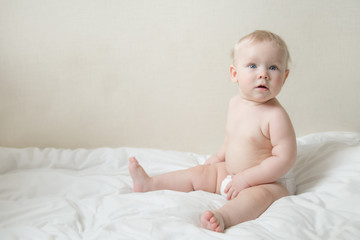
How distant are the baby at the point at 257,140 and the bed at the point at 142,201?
6 cm

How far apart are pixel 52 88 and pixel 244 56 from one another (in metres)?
0.92

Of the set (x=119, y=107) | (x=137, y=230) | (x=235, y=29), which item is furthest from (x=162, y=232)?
(x=235, y=29)

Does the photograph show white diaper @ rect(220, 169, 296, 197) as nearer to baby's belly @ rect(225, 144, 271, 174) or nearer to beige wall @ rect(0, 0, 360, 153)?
baby's belly @ rect(225, 144, 271, 174)

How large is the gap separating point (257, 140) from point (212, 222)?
1.18 ft

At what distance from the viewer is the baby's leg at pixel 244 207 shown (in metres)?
0.86

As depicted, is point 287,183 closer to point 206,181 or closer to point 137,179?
point 206,181

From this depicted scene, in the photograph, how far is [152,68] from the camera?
1581mm

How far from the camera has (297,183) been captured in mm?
1180

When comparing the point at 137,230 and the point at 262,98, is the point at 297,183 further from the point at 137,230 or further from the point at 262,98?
the point at 137,230

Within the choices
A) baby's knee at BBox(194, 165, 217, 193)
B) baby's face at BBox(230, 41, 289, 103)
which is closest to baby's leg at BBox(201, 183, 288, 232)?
baby's knee at BBox(194, 165, 217, 193)

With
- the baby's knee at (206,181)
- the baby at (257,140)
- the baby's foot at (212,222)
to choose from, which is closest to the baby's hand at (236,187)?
the baby at (257,140)

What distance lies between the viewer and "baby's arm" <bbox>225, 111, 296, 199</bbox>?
106cm

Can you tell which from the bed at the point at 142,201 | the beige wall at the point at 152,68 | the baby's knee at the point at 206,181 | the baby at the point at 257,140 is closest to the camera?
the bed at the point at 142,201

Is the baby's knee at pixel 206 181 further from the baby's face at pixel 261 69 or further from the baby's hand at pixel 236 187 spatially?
the baby's face at pixel 261 69
